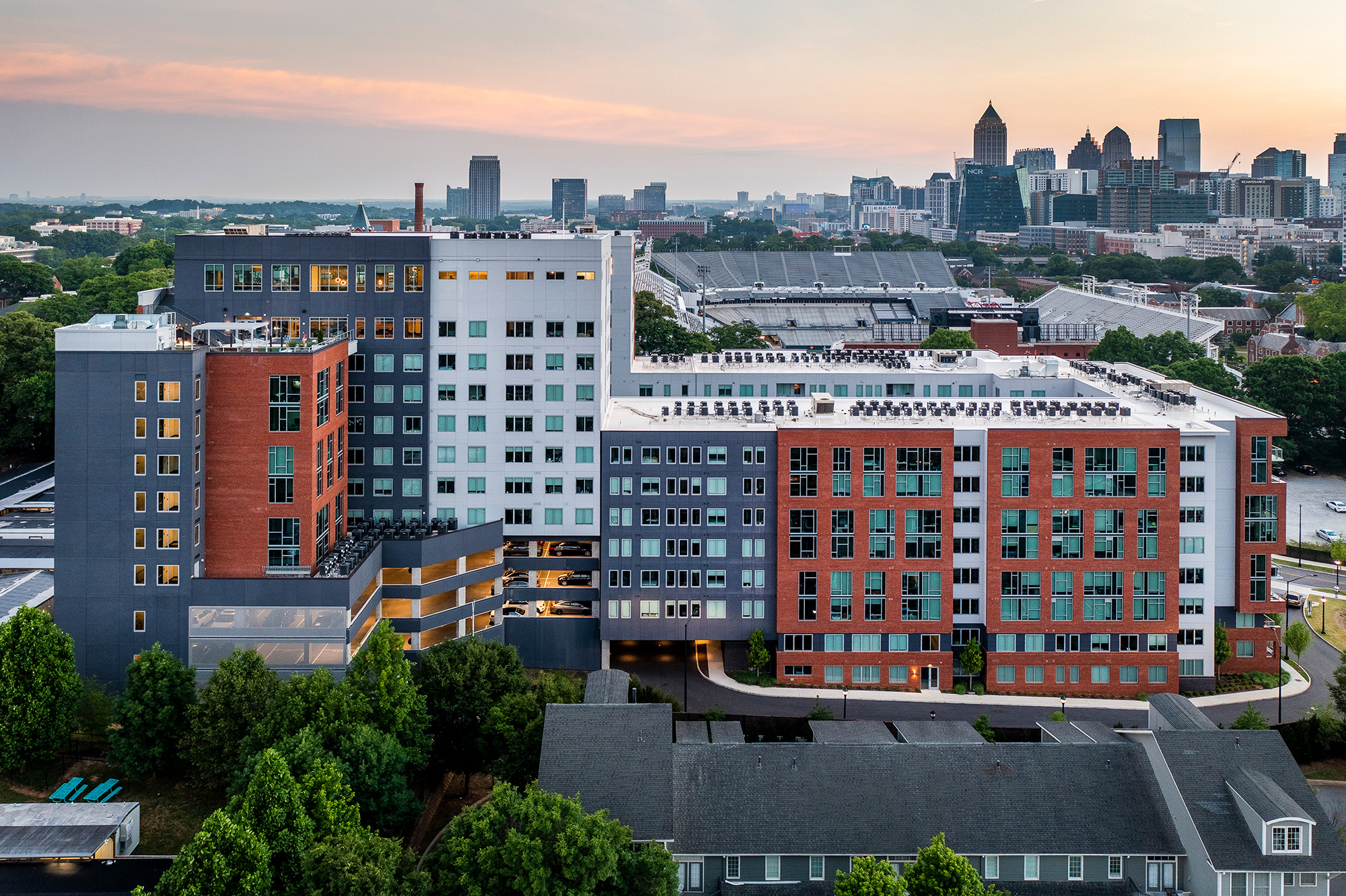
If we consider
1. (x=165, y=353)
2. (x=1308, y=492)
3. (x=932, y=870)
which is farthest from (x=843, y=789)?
(x=1308, y=492)

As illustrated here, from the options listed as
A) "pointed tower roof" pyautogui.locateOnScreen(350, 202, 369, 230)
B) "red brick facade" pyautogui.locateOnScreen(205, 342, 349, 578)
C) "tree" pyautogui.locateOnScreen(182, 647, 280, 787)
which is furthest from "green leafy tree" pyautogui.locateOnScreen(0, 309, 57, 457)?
"tree" pyautogui.locateOnScreen(182, 647, 280, 787)

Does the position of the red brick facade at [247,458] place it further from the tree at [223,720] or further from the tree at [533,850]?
the tree at [533,850]

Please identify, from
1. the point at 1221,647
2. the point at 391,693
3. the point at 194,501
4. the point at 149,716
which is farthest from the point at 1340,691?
the point at 194,501

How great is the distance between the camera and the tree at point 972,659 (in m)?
95.7

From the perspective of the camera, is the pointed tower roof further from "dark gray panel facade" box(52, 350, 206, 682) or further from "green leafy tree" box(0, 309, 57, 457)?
"green leafy tree" box(0, 309, 57, 457)

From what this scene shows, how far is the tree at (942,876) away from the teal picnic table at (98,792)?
50567mm

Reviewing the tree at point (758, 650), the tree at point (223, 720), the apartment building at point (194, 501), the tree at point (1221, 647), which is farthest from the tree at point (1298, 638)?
the tree at point (223, 720)

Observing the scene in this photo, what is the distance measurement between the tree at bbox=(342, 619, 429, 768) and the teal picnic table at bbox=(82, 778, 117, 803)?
16.1m

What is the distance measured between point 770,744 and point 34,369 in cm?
13183

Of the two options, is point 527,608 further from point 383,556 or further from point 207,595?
point 207,595

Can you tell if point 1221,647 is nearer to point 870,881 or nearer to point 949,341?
point 870,881

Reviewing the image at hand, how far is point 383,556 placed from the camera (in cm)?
9294

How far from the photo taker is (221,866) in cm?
5834

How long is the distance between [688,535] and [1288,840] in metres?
48.9
